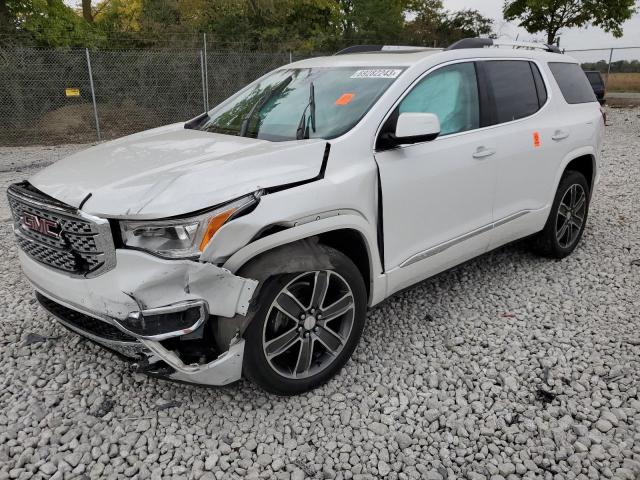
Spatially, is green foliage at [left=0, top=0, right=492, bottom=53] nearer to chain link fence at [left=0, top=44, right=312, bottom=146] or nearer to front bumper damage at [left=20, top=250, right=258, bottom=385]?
chain link fence at [left=0, top=44, right=312, bottom=146]

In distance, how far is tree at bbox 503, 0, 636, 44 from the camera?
20609mm

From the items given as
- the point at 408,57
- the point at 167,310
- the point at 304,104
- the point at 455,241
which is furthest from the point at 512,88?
the point at 167,310

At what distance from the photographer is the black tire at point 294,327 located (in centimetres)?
252

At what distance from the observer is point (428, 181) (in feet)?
10.4

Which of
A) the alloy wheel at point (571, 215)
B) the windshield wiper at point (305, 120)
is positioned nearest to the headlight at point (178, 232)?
the windshield wiper at point (305, 120)

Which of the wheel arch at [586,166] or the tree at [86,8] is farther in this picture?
the tree at [86,8]

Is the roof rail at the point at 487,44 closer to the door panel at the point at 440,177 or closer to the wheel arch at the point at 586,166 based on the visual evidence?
the door panel at the point at 440,177

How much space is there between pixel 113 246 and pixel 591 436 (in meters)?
2.55

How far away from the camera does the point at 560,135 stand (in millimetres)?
4262

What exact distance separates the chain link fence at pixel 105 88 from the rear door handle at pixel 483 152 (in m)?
11.6

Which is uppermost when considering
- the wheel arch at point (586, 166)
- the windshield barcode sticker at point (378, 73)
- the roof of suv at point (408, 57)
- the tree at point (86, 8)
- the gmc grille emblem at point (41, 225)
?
the tree at point (86, 8)

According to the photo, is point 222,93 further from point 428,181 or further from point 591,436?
point 591,436

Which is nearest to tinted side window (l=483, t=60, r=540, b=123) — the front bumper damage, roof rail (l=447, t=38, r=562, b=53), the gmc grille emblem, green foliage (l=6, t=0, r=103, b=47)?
roof rail (l=447, t=38, r=562, b=53)

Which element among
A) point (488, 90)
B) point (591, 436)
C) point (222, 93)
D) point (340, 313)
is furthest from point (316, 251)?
point (222, 93)
